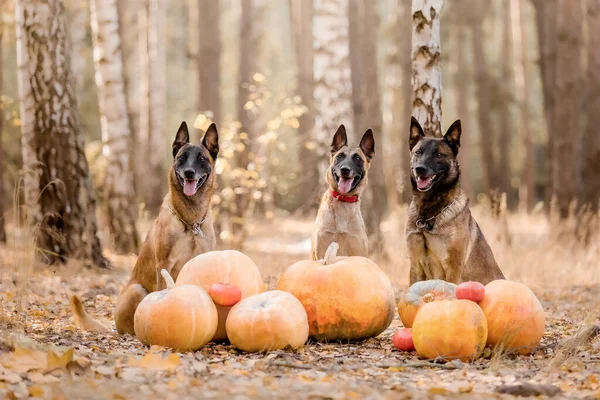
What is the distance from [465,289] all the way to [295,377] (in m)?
1.50

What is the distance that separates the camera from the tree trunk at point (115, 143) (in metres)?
11.0

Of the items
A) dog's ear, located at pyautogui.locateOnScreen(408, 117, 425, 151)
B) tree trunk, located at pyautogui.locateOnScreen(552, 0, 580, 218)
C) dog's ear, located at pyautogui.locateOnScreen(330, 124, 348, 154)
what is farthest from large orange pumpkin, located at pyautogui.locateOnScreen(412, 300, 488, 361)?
tree trunk, located at pyautogui.locateOnScreen(552, 0, 580, 218)

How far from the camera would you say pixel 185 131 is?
655cm

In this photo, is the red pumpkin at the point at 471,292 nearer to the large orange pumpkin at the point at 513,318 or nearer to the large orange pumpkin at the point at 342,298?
the large orange pumpkin at the point at 513,318

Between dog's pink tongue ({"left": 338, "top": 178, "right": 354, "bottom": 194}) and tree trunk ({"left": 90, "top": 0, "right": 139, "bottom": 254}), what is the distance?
4.86m

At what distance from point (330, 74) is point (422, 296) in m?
5.91

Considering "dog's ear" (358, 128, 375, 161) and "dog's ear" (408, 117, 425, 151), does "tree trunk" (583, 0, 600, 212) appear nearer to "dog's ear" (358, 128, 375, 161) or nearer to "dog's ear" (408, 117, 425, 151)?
"dog's ear" (358, 128, 375, 161)

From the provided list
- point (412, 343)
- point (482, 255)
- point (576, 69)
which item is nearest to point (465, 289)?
point (412, 343)

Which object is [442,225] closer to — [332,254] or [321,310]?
[332,254]

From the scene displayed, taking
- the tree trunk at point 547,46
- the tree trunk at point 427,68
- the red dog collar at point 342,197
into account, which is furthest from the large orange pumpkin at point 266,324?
the tree trunk at point 547,46

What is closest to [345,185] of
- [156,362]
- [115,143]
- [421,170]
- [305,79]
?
[421,170]

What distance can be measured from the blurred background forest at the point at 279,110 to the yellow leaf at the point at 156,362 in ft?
5.90

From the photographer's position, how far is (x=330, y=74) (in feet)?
35.3

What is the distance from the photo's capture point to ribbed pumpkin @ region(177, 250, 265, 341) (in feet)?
17.2
